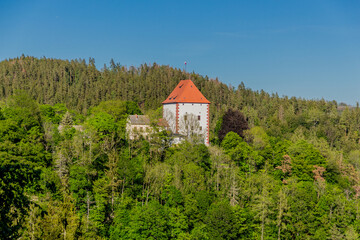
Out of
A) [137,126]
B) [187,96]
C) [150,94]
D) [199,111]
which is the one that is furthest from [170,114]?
[150,94]

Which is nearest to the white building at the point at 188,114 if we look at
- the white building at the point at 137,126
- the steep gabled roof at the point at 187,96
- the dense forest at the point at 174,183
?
the steep gabled roof at the point at 187,96

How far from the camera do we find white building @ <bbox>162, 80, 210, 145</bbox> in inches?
2394

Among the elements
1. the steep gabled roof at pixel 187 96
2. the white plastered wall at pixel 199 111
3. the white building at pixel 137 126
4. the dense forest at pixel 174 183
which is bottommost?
the dense forest at pixel 174 183

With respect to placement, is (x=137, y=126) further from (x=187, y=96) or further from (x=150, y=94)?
(x=150, y=94)

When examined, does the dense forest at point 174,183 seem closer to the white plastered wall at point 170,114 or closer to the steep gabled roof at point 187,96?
the white plastered wall at point 170,114

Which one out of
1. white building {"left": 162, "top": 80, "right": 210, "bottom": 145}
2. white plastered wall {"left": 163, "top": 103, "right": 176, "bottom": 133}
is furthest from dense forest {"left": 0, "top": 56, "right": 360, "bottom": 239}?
white plastered wall {"left": 163, "top": 103, "right": 176, "bottom": 133}

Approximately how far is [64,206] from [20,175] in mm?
19649

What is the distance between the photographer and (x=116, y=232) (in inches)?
1538

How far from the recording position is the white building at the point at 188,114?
6081 centimetres

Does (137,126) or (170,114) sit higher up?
(170,114)

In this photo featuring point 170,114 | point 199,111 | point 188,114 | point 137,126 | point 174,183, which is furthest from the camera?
point 170,114

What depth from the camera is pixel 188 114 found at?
62062mm

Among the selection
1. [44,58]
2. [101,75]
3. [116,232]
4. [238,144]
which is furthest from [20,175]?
[44,58]

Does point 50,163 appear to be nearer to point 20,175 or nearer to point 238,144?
point 238,144
